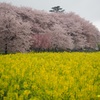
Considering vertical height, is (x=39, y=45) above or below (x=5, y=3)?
below

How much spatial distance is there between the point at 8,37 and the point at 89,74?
2530 cm

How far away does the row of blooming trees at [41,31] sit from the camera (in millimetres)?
34188

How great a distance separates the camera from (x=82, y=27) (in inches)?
2274

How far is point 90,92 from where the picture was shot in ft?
21.9

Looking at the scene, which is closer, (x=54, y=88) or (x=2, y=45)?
(x=54, y=88)

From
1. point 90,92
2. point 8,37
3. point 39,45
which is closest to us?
point 90,92

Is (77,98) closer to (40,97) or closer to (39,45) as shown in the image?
(40,97)

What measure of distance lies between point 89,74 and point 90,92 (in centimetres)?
253

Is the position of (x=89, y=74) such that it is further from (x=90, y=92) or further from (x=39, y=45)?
(x=39, y=45)

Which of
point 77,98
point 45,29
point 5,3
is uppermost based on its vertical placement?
point 5,3

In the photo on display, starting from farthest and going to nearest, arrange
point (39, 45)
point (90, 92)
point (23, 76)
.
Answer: point (39, 45) → point (23, 76) → point (90, 92)

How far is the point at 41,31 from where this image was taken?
47406 millimetres

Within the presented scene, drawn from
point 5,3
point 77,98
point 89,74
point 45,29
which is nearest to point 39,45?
point 45,29

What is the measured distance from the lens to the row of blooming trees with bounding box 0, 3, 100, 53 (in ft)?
112
